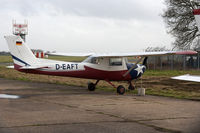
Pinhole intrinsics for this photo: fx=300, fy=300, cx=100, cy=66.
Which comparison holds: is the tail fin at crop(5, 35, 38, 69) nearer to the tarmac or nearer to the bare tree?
the tarmac

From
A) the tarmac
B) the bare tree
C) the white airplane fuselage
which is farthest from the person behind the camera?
the bare tree

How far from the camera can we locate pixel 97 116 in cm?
905

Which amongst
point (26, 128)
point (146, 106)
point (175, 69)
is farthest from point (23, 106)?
point (175, 69)

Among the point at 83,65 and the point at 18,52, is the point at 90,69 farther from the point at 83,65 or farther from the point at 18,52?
the point at 18,52

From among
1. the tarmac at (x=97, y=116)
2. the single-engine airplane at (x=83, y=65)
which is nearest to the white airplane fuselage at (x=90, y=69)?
the single-engine airplane at (x=83, y=65)

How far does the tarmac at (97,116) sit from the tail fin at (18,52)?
3159 millimetres

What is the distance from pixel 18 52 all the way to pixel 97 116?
24.1ft

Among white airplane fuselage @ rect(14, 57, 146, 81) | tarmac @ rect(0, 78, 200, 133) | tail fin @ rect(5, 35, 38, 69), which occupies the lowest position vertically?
tarmac @ rect(0, 78, 200, 133)

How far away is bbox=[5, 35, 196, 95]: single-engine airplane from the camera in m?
14.8

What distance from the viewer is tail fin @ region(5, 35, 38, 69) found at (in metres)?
14.8

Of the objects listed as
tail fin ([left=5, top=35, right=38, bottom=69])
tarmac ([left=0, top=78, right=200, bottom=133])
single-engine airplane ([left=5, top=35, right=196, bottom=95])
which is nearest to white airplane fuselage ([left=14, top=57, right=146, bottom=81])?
single-engine airplane ([left=5, top=35, right=196, bottom=95])

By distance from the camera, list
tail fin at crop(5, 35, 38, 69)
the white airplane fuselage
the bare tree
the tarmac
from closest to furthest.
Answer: the tarmac < tail fin at crop(5, 35, 38, 69) < the white airplane fuselage < the bare tree

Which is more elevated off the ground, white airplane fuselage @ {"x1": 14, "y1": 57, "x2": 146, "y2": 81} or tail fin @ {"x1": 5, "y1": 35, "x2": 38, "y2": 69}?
tail fin @ {"x1": 5, "y1": 35, "x2": 38, "y2": 69}

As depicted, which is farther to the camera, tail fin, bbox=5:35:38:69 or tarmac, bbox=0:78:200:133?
tail fin, bbox=5:35:38:69
